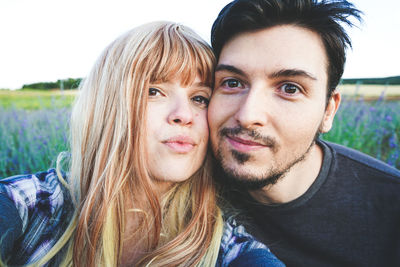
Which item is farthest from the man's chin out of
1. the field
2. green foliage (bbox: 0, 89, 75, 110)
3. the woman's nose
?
green foliage (bbox: 0, 89, 75, 110)

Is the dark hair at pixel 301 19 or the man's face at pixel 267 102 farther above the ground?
the dark hair at pixel 301 19

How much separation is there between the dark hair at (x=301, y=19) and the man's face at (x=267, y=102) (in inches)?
2.4

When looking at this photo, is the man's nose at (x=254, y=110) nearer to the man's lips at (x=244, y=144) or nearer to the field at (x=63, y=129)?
Answer: the man's lips at (x=244, y=144)

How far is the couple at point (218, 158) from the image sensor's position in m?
1.67

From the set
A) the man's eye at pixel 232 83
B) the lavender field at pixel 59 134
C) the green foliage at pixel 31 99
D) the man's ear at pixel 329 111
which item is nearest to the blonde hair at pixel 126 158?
the man's eye at pixel 232 83

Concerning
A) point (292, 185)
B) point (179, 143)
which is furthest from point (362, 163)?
point (179, 143)

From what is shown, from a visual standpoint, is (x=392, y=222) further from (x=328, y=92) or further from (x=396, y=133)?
(x=396, y=133)

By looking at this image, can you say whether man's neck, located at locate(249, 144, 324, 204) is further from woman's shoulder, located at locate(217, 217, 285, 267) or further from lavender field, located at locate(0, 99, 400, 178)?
lavender field, located at locate(0, 99, 400, 178)

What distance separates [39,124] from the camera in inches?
148

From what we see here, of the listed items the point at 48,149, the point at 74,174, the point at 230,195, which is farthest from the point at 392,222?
the point at 48,149

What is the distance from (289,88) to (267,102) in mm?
175

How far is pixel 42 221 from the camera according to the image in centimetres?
163

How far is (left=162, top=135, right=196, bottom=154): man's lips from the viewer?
1.67 metres

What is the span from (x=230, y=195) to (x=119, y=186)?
91 cm
